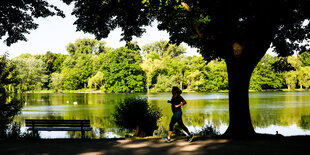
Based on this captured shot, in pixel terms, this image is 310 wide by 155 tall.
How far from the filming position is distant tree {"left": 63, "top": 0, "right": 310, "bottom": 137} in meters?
8.82

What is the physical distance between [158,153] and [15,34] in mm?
10202

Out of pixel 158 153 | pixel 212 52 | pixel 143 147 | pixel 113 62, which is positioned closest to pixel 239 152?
pixel 158 153

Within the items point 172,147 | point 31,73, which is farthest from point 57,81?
point 172,147

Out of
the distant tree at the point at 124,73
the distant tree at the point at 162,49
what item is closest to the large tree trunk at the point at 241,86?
the distant tree at the point at 124,73

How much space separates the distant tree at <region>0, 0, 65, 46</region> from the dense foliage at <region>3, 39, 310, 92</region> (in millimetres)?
56248

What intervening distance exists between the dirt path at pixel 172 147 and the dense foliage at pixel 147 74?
61.8 meters

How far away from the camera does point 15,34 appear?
13594mm

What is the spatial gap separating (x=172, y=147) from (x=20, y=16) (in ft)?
32.0

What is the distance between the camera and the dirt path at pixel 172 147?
22.5ft

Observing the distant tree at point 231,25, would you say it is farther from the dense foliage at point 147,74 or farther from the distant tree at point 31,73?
the distant tree at point 31,73

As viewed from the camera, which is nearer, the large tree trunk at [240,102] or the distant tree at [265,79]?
the large tree trunk at [240,102]

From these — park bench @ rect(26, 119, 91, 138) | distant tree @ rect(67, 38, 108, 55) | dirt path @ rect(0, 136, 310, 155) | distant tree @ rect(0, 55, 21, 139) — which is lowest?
dirt path @ rect(0, 136, 310, 155)

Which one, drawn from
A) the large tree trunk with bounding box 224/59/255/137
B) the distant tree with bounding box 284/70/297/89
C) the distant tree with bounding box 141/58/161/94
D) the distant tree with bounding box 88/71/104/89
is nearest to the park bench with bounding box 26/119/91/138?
the large tree trunk with bounding box 224/59/255/137

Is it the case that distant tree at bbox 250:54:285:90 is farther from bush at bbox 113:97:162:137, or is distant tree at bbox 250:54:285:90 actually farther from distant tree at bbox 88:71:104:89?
bush at bbox 113:97:162:137
